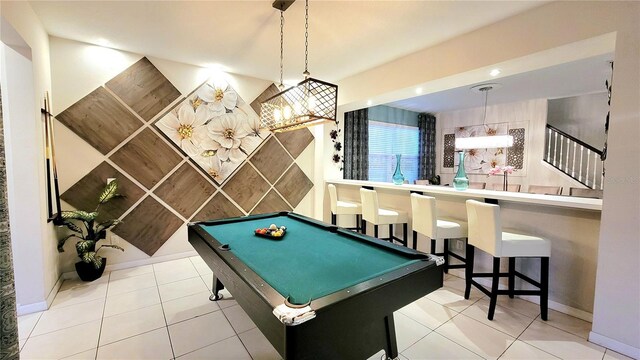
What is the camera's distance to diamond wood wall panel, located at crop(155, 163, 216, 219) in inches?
150

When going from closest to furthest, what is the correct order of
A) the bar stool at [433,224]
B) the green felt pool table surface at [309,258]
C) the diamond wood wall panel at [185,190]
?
the green felt pool table surface at [309,258] < the bar stool at [433,224] < the diamond wood wall panel at [185,190]

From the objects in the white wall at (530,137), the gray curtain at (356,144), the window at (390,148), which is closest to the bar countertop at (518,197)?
the gray curtain at (356,144)

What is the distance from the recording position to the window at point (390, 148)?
611 centimetres

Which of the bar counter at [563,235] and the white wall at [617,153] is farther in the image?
the bar counter at [563,235]

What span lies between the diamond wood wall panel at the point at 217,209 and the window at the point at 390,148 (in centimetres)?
318

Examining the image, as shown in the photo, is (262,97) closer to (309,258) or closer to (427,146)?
(309,258)

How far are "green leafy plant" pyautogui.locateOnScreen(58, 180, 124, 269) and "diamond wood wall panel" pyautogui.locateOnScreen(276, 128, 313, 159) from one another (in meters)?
2.51

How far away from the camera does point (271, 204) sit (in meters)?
4.71

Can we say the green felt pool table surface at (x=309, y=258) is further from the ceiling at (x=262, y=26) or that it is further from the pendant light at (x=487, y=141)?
the pendant light at (x=487, y=141)

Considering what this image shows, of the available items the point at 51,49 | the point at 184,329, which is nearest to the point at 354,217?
the point at 184,329

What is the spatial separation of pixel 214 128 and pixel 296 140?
1440 millimetres

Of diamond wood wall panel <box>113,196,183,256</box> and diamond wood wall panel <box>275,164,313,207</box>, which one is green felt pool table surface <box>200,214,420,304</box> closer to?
diamond wood wall panel <box>113,196,183,256</box>

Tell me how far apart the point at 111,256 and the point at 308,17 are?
12.4 feet

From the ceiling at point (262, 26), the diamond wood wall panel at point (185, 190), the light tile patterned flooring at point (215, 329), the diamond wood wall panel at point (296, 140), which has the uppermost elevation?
the ceiling at point (262, 26)
